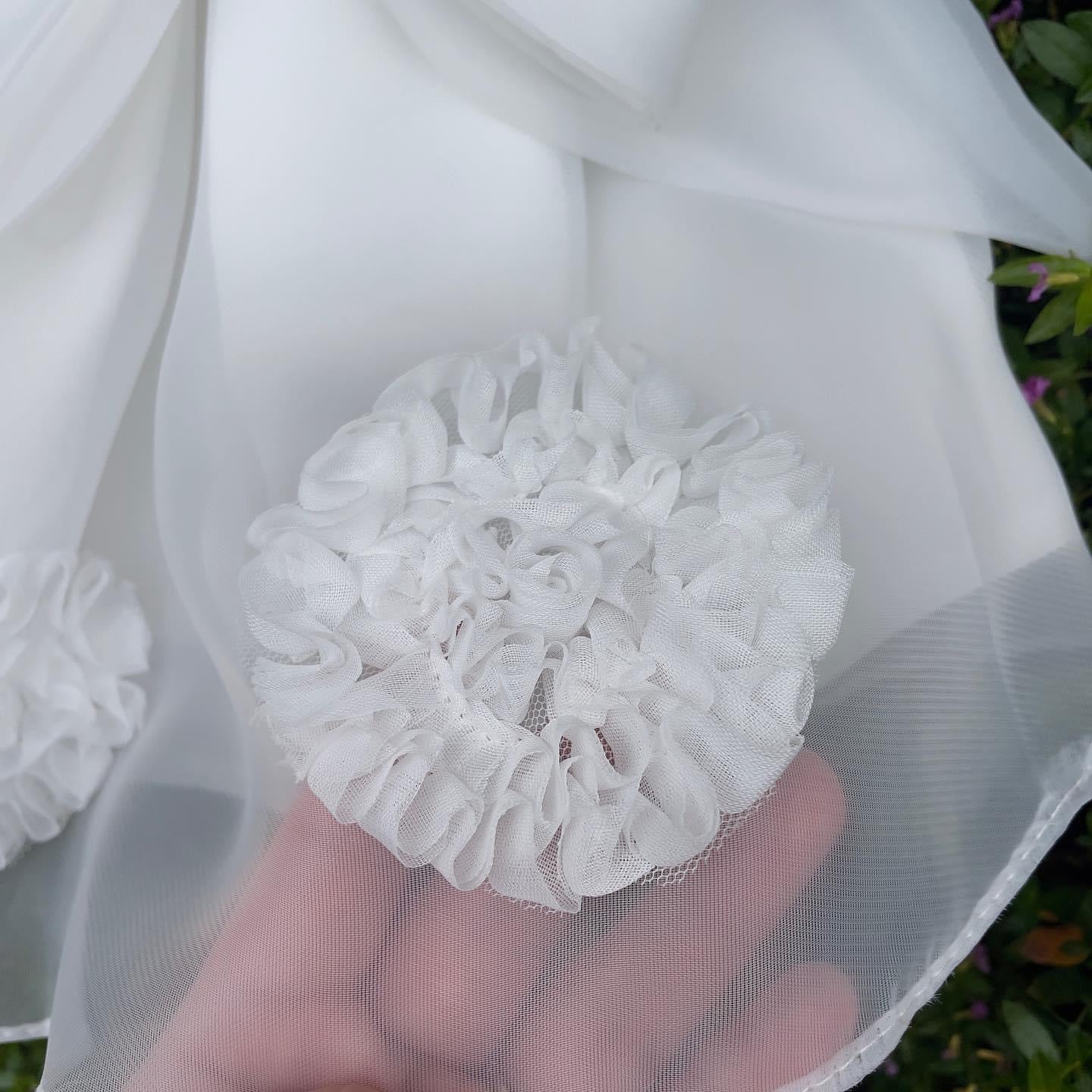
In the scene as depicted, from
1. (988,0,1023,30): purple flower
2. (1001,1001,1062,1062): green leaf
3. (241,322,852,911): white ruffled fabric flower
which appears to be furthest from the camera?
(988,0,1023,30): purple flower

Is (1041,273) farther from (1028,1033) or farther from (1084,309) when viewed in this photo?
(1028,1033)

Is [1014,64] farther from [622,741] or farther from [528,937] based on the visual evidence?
[528,937]

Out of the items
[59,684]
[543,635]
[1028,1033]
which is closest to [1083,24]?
[543,635]

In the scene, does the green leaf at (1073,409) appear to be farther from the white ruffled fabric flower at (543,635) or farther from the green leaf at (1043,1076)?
the white ruffled fabric flower at (543,635)

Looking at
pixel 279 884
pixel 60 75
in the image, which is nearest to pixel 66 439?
pixel 60 75

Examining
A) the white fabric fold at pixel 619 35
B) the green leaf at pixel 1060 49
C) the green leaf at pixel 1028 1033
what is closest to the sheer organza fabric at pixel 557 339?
the white fabric fold at pixel 619 35

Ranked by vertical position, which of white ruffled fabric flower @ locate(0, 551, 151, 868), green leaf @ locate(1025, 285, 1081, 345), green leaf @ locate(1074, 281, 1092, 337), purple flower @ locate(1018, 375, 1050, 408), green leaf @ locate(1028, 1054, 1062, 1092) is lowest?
green leaf @ locate(1028, 1054, 1062, 1092)

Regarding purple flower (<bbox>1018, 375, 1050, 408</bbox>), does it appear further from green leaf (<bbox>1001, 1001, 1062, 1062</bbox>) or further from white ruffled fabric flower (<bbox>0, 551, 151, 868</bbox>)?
white ruffled fabric flower (<bbox>0, 551, 151, 868</bbox>)

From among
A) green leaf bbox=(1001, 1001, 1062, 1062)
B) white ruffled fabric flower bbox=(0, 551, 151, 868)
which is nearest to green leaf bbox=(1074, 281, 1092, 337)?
green leaf bbox=(1001, 1001, 1062, 1062)
